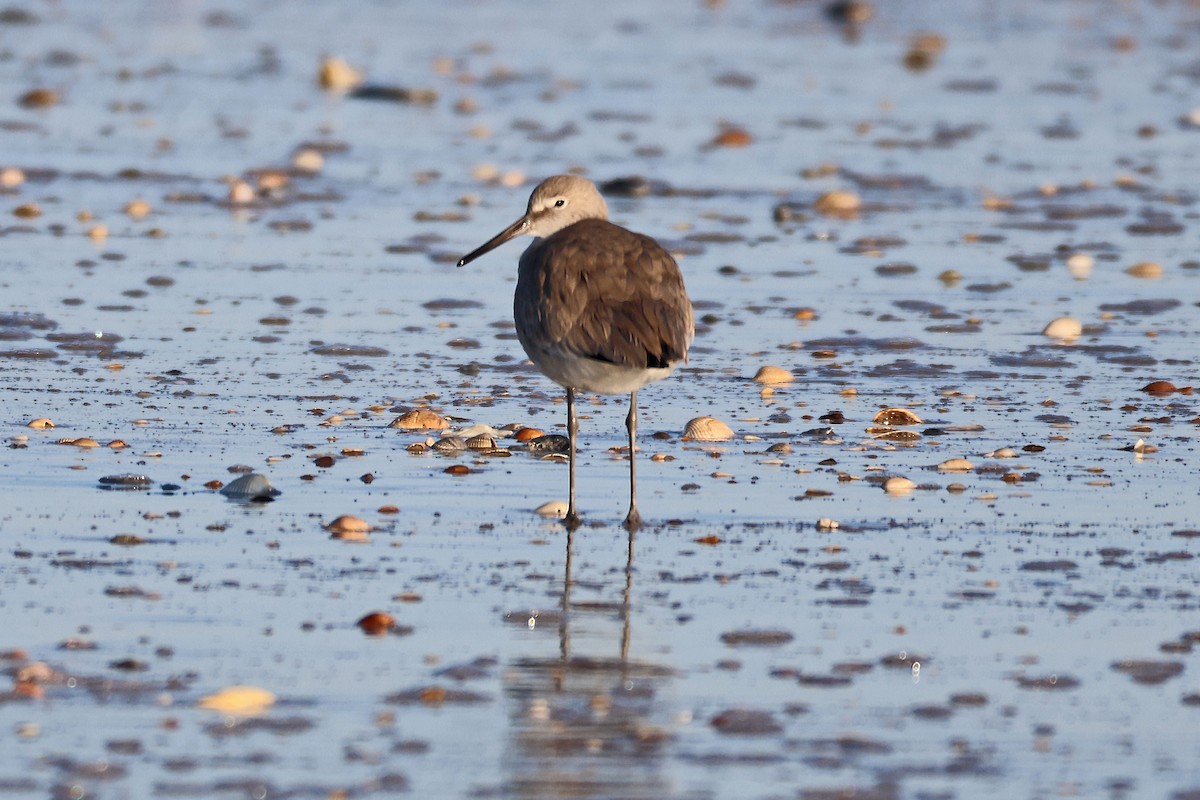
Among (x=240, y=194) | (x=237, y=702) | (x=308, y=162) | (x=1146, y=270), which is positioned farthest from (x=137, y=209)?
(x=237, y=702)

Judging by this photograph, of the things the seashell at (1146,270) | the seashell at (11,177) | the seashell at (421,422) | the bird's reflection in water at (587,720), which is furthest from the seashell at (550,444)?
the seashell at (11,177)

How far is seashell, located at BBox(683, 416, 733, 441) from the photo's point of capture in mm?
7566

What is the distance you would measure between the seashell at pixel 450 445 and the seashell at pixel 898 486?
1517mm

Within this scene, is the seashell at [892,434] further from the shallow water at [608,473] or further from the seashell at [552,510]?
the seashell at [552,510]

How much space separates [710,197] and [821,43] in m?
9.66

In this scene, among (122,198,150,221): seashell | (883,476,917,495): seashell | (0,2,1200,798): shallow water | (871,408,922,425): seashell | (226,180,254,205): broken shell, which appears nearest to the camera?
(0,2,1200,798): shallow water

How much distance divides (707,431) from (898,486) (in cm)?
100

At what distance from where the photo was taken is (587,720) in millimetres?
4512

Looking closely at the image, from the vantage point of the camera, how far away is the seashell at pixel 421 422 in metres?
7.70

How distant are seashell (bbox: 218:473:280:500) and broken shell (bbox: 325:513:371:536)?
0.45 metres

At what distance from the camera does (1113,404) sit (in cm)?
820

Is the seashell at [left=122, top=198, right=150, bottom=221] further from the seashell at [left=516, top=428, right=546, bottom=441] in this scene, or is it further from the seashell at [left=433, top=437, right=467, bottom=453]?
the seashell at [left=433, top=437, right=467, bottom=453]

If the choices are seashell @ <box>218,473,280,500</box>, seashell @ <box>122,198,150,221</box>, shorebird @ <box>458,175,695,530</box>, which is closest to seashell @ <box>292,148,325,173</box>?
seashell @ <box>122,198,150,221</box>

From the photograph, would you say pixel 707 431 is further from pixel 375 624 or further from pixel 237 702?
pixel 237 702
